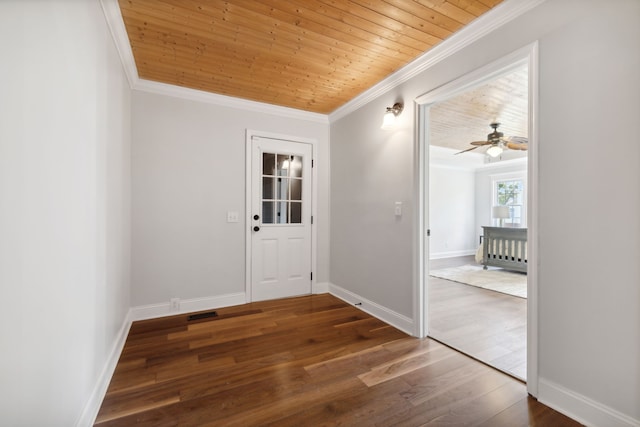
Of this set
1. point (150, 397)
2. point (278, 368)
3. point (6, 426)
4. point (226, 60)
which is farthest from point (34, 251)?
point (226, 60)

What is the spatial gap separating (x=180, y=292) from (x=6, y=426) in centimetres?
247

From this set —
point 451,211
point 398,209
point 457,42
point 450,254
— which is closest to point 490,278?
point 450,254

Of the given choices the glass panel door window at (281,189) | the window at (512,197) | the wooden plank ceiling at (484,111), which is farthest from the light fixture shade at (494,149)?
the glass panel door window at (281,189)

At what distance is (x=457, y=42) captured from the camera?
7.34 feet

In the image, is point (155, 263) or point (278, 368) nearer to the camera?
point (278, 368)

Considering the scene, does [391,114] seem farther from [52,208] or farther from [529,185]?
[52,208]

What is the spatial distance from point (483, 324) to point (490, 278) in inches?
94.6

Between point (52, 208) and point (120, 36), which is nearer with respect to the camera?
point (52, 208)

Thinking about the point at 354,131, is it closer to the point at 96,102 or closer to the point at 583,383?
the point at 96,102

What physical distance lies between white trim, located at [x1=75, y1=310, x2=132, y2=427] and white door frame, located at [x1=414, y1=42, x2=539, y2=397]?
7.82 feet

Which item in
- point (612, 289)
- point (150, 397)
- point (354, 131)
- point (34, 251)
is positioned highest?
point (354, 131)

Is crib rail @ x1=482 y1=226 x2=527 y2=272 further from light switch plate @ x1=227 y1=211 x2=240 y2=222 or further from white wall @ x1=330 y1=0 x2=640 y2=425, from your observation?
light switch plate @ x1=227 y1=211 x2=240 y2=222

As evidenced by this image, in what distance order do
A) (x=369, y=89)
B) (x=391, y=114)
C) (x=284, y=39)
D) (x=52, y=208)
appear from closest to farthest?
(x=52, y=208), (x=284, y=39), (x=391, y=114), (x=369, y=89)

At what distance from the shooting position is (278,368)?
2.10m
